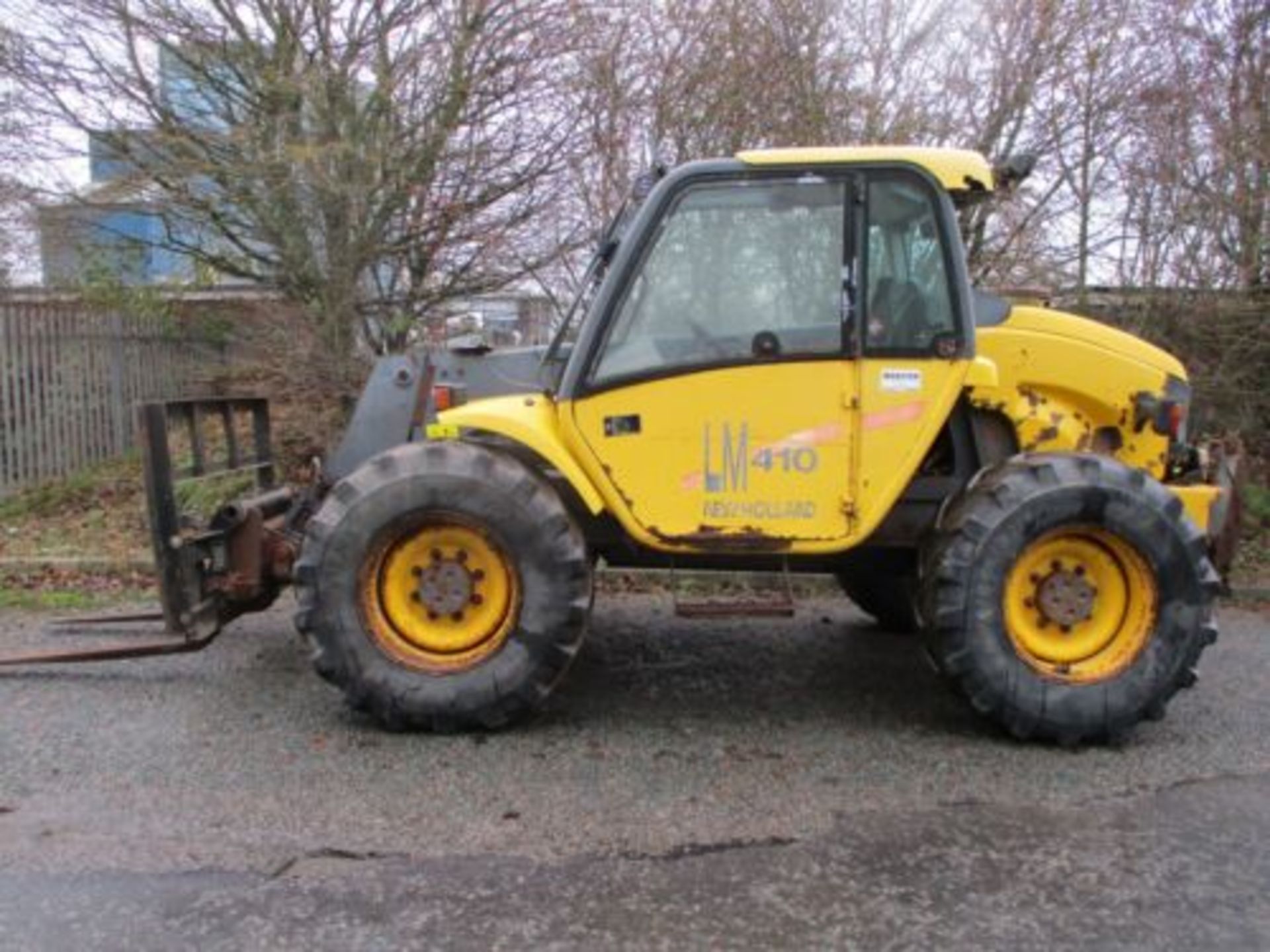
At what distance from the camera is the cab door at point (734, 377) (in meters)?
4.82

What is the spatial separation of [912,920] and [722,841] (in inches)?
28.3

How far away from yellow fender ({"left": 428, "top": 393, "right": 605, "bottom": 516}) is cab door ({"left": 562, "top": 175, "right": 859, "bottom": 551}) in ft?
0.23

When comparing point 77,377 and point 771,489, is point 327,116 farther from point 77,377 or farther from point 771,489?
point 771,489

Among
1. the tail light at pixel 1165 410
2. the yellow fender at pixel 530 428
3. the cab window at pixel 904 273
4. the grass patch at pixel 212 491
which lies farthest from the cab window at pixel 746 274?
the grass patch at pixel 212 491

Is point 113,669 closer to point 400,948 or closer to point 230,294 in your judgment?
point 400,948

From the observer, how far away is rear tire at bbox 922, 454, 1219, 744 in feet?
15.4

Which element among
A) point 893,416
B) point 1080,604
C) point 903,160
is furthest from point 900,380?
point 1080,604

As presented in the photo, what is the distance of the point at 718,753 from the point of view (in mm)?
4742

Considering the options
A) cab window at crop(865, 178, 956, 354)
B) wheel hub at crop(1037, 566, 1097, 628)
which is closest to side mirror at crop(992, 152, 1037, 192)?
cab window at crop(865, 178, 956, 354)

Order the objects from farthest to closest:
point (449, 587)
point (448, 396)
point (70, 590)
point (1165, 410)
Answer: point (70, 590), point (448, 396), point (1165, 410), point (449, 587)

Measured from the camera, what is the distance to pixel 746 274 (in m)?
4.82

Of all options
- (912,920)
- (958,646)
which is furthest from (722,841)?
(958,646)

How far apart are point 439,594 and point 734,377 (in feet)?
4.96

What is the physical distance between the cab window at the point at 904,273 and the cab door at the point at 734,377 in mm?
117
